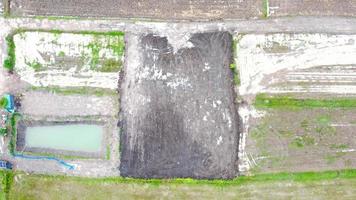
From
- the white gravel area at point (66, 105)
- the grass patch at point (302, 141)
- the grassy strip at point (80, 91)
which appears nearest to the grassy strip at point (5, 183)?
the white gravel area at point (66, 105)

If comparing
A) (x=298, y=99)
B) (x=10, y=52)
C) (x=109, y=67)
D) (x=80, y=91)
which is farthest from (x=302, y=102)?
(x=10, y=52)

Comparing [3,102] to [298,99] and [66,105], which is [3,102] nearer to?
[66,105]

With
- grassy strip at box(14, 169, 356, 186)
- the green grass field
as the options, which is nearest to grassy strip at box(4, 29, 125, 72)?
grassy strip at box(14, 169, 356, 186)

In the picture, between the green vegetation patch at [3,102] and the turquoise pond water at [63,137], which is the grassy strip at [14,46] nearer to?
the green vegetation patch at [3,102]

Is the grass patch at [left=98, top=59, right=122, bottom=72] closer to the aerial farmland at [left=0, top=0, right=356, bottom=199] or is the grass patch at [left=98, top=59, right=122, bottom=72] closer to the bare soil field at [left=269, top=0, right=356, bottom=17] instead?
the aerial farmland at [left=0, top=0, right=356, bottom=199]

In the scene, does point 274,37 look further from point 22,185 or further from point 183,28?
point 22,185

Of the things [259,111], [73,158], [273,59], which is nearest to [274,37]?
[273,59]
